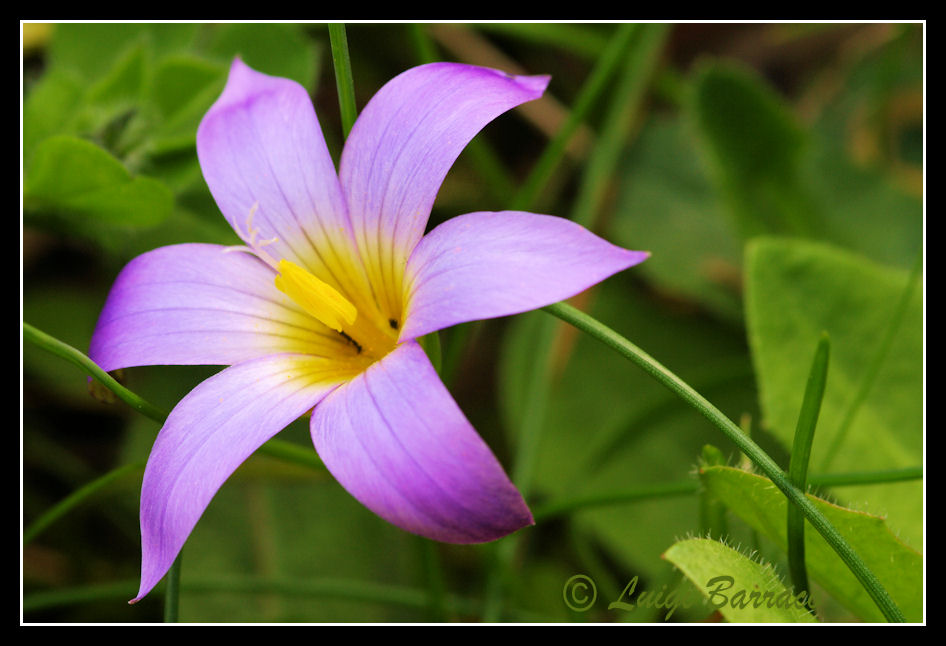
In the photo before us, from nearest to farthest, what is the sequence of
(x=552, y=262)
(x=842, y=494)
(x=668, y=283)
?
(x=552, y=262), (x=842, y=494), (x=668, y=283)

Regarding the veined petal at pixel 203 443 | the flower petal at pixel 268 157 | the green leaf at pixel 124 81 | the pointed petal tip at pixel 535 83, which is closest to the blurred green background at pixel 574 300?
the green leaf at pixel 124 81

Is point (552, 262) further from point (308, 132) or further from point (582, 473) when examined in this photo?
point (582, 473)

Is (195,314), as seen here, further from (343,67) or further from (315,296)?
(343,67)

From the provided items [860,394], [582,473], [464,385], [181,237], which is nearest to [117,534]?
[181,237]

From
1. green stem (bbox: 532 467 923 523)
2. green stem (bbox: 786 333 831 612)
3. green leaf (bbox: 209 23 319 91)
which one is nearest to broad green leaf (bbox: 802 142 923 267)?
green stem (bbox: 532 467 923 523)

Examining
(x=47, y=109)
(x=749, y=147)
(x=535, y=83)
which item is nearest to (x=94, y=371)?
(x=535, y=83)

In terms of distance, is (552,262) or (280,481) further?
(280,481)

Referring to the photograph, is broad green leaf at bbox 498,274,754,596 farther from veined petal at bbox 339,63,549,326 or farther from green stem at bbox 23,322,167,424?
green stem at bbox 23,322,167,424
